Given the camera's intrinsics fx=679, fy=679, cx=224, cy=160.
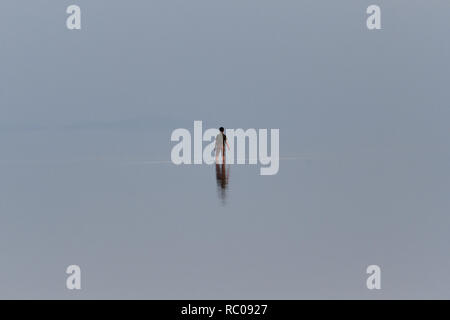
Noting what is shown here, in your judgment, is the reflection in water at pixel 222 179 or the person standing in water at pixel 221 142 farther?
the person standing in water at pixel 221 142

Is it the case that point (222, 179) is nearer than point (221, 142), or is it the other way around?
point (222, 179)

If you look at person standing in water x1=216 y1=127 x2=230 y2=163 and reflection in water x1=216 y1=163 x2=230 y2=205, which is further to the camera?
person standing in water x1=216 y1=127 x2=230 y2=163

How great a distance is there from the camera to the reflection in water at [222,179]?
10180mm

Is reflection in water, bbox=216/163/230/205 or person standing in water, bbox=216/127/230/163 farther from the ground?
person standing in water, bbox=216/127/230/163

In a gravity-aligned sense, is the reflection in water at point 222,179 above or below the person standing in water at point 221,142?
below

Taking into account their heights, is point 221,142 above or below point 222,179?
above

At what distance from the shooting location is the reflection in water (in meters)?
10.2

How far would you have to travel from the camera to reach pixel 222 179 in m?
11.9

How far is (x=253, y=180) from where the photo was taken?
36.4ft
